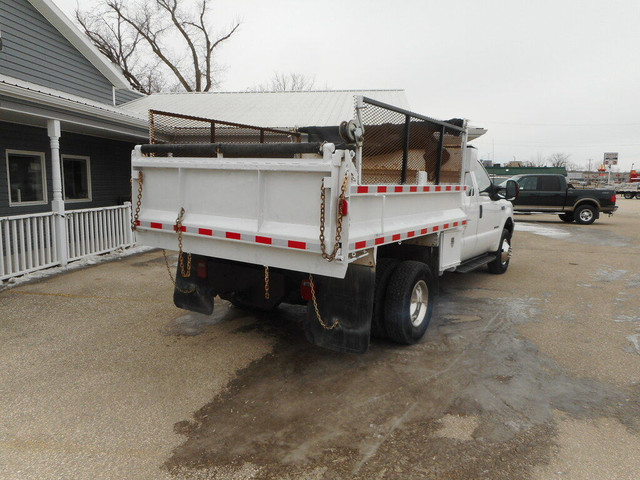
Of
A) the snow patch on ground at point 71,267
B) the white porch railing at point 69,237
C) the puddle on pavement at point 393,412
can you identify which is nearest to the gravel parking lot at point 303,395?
the puddle on pavement at point 393,412

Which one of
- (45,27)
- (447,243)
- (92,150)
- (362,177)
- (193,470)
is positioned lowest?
(193,470)

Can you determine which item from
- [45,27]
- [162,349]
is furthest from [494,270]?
[45,27]

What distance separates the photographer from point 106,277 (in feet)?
25.1

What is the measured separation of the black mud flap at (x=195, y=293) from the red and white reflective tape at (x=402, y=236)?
1878 mm

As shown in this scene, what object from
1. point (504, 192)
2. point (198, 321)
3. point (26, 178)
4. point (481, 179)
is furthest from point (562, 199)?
point (26, 178)

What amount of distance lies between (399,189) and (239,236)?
4.80ft

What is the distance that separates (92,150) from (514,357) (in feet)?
37.5

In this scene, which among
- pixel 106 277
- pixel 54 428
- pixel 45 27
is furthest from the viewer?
pixel 45 27

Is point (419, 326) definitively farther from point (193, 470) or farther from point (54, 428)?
point (54, 428)

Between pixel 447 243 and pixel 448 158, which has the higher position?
pixel 448 158

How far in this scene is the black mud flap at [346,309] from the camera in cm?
384

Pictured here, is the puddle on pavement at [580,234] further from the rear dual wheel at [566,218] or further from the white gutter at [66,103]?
the white gutter at [66,103]

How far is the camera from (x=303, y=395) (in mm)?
3697

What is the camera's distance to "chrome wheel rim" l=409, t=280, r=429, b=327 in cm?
479
